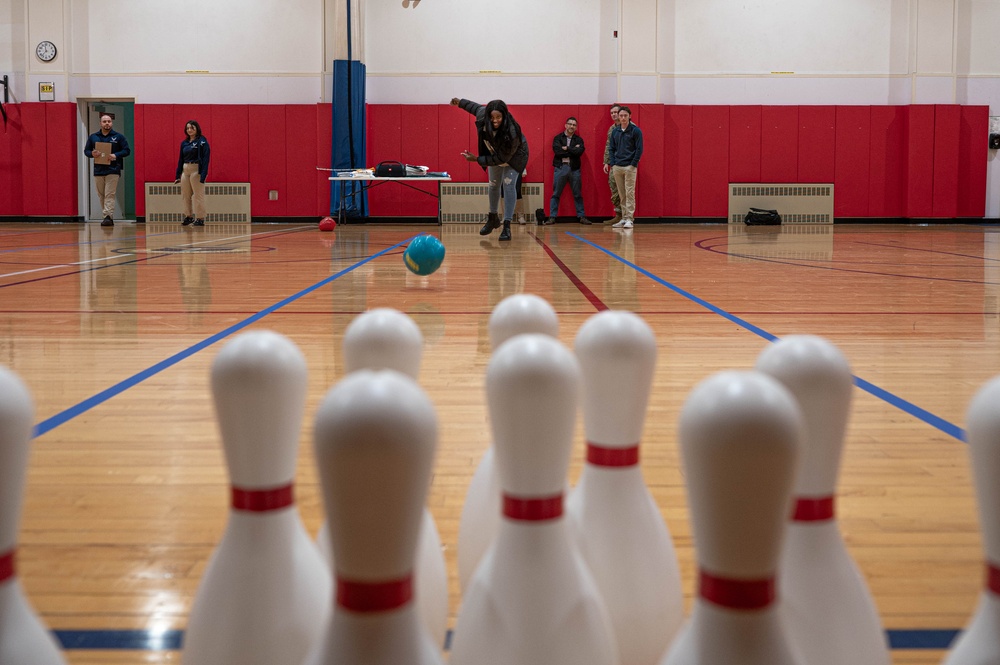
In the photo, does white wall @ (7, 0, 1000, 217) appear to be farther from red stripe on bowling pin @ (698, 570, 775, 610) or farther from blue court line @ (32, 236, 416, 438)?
red stripe on bowling pin @ (698, 570, 775, 610)

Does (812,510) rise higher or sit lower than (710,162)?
lower

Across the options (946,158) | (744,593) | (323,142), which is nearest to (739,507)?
(744,593)

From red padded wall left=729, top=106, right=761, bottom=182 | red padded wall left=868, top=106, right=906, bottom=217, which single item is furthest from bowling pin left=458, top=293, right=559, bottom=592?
red padded wall left=868, top=106, right=906, bottom=217

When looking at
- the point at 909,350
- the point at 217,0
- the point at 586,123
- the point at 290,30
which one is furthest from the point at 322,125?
the point at 909,350

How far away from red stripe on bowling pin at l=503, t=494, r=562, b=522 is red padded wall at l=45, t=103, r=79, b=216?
48.9ft

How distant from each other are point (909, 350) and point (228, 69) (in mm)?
12709

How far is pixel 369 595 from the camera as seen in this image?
73cm

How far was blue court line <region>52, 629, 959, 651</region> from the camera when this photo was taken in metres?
1.03

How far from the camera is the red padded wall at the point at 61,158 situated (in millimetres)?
14125

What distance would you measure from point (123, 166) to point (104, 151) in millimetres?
2343

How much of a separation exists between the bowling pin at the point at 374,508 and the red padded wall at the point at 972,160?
1508 centimetres

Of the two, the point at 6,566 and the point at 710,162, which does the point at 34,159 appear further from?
the point at 6,566

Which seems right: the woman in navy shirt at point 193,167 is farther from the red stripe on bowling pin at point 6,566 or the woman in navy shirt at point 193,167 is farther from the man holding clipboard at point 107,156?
the red stripe on bowling pin at point 6,566

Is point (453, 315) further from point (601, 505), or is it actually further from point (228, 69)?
point (228, 69)
